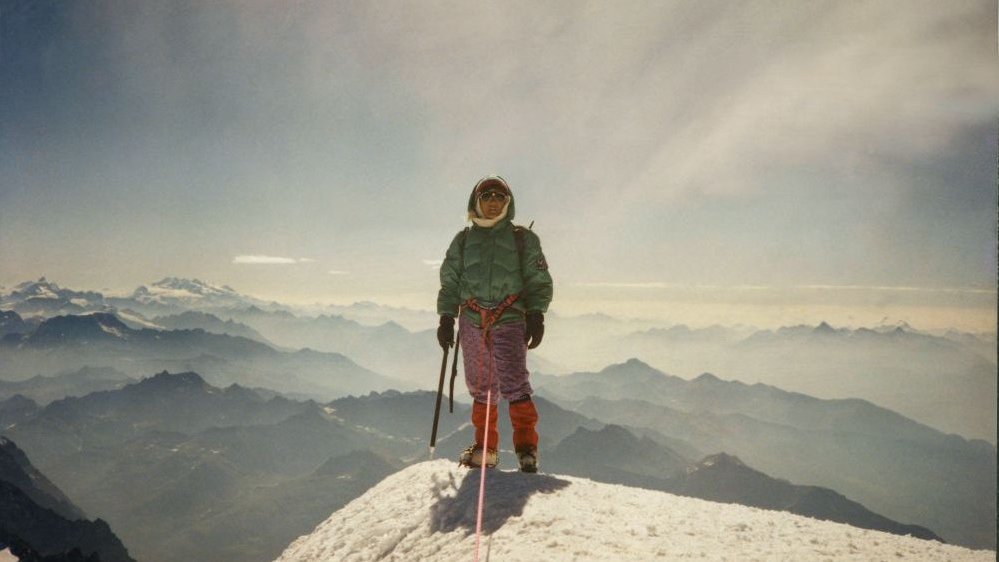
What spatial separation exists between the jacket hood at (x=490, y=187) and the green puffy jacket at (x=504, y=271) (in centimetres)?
1

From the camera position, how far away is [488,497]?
507cm

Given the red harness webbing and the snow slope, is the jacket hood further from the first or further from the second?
the snow slope

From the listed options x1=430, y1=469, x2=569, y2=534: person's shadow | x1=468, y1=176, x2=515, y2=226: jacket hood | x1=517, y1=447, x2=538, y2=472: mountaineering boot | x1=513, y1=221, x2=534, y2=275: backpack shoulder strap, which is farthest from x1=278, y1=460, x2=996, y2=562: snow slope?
x1=468, y1=176, x2=515, y2=226: jacket hood

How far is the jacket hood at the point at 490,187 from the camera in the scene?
21.3ft

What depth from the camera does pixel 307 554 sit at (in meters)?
5.74

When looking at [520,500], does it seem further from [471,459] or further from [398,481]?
[398,481]

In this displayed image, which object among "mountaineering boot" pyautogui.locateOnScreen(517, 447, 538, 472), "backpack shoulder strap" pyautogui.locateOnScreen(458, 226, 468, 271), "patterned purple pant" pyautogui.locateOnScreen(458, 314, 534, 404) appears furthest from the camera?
"backpack shoulder strap" pyautogui.locateOnScreen(458, 226, 468, 271)

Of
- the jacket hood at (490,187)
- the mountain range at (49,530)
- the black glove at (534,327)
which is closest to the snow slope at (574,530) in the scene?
the black glove at (534,327)

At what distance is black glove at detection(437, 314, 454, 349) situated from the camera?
22.1 feet

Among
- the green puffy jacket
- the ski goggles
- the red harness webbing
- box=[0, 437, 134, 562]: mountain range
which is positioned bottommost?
box=[0, 437, 134, 562]: mountain range

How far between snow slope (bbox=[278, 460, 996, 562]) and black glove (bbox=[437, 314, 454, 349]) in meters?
1.87

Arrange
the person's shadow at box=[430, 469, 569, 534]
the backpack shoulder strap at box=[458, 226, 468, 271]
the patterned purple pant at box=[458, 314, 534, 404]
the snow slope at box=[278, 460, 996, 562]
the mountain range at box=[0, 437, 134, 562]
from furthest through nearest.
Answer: the mountain range at box=[0, 437, 134, 562] < the backpack shoulder strap at box=[458, 226, 468, 271] < the patterned purple pant at box=[458, 314, 534, 404] < the person's shadow at box=[430, 469, 569, 534] < the snow slope at box=[278, 460, 996, 562]

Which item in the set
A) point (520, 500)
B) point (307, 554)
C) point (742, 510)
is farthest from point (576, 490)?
point (307, 554)

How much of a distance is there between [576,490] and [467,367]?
234 cm
